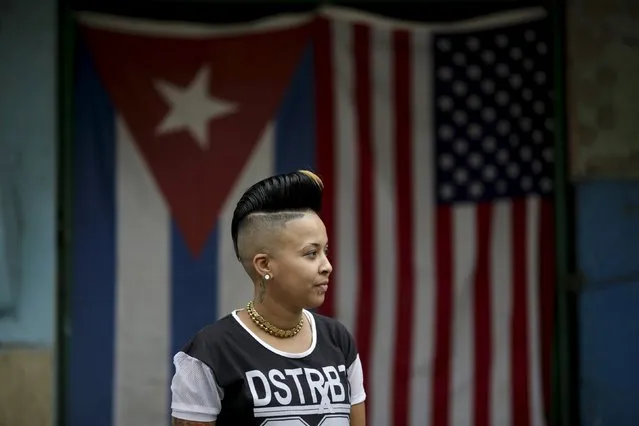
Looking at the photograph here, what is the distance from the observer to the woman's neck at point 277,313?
3621mm

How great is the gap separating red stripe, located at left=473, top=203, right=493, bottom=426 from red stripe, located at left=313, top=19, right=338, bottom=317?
88 cm

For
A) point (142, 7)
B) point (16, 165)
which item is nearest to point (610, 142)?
point (142, 7)

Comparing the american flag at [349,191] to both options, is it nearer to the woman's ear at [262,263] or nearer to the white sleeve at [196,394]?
the woman's ear at [262,263]

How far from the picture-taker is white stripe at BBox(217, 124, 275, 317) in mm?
7203

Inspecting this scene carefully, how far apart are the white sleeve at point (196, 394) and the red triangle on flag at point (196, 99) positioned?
3753 mm

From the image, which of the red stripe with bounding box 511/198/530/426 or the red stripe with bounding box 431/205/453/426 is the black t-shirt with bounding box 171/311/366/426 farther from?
the red stripe with bounding box 511/198/530/426

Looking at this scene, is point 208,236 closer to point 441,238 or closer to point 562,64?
point 441,238

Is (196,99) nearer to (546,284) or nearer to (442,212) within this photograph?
(442,212)

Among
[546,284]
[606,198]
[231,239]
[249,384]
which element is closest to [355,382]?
[249,384]

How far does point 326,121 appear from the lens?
730cm

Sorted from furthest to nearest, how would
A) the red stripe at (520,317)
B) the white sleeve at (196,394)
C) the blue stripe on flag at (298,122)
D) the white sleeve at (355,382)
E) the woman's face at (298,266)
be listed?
the red stripe at (520,317) → the blue stripe on flag at (298,122) → the white sleeve at (355,382) → the woman's face at (298,266) → the white sleeve at (196,394)

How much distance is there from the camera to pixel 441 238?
7359 mm

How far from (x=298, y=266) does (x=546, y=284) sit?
411cm

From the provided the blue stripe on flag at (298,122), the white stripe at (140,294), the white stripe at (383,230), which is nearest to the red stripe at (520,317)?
the white stripe at (383,230)
